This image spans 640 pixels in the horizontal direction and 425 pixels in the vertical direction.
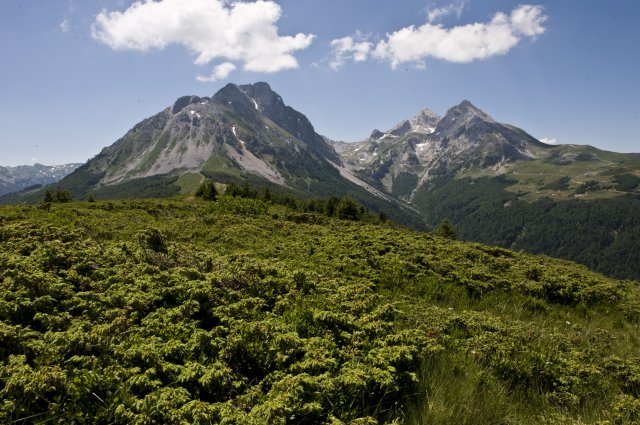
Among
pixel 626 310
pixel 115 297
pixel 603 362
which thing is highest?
pixel 115 297

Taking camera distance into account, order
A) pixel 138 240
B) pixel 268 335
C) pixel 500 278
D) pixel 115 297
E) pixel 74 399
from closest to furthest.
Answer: pixel 74 399 < pixel 268 335 < pixel 115 297 < pixel 138 240 < pixel 500 278

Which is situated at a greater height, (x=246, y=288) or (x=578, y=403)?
(x=246, y=288)

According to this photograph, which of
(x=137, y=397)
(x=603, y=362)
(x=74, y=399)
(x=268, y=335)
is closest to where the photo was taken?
(x=74, y=399)

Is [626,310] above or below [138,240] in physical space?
below

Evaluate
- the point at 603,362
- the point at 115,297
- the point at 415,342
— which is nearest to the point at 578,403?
the point at 603,362

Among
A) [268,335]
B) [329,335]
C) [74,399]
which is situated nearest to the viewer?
[74,399]

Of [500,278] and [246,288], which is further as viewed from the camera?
[500,278]

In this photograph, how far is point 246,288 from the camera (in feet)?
27.1

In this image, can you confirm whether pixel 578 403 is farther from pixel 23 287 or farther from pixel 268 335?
pixel 23 287

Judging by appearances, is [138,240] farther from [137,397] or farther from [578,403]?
[578,403]

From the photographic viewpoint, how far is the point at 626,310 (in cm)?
1362

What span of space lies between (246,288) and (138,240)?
16.7 feet

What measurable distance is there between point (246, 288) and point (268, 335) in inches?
105

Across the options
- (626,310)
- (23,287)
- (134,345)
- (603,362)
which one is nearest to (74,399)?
(134,345)
